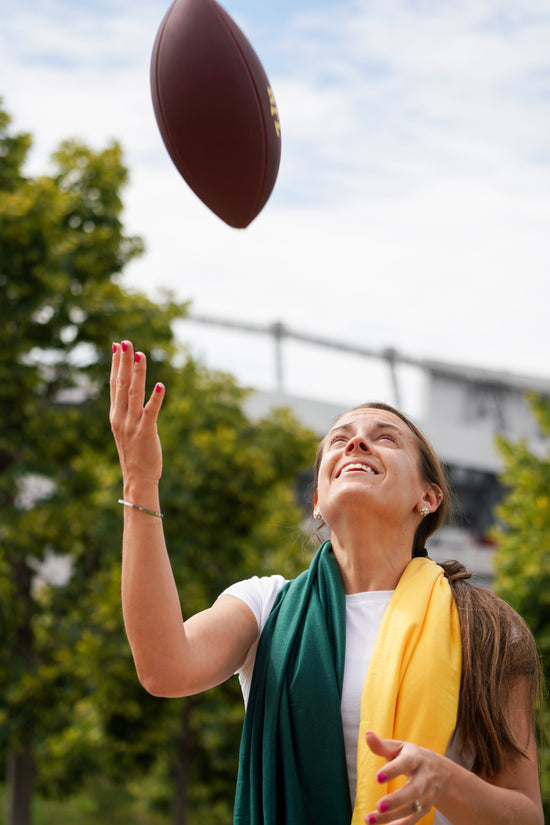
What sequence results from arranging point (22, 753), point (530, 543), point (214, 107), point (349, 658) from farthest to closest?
point (530, 543), point (22, 753), point (214, 107), point (349, 658)

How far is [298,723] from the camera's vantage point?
2.34 metres

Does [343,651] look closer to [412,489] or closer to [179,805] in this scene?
[412,489]

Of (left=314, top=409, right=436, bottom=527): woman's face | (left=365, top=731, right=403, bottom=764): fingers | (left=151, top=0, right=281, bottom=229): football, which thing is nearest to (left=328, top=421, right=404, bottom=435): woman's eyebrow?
(left=314, top=409, right=436, bottom=527): woman's face

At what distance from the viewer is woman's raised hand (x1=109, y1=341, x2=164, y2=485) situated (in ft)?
7.47

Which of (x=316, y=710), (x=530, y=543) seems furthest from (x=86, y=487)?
(x=316, y=710)

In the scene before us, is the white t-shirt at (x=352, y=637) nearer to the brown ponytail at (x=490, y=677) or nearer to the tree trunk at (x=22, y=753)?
the brown ponytail at (x=490, y=677)

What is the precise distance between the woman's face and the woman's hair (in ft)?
0.99

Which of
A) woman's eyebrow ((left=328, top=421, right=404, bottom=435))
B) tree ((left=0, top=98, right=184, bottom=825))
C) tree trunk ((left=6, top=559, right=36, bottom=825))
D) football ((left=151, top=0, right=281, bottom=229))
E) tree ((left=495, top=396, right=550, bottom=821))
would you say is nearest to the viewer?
woman's eyebrow ((left=328, top=421, right=404, bottom=435))

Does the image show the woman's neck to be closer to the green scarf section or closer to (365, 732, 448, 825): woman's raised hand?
the green scarf section

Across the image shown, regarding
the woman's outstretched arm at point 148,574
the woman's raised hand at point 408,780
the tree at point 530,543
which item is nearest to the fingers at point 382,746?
the woman's raised hand at point 408,780

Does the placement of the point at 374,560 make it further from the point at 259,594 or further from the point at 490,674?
the point at 490,674

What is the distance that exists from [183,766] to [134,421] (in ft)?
38.1

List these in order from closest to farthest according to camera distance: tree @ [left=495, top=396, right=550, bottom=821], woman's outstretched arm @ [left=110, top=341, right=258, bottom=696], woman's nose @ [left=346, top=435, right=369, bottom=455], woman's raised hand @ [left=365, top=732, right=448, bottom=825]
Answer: woman's raised hand @ [left=365, top=732, right=448, bottom=825]
woman's outstretched arm @ [left=110, top=341, right=258, bottom=696]
woman's nose @ [left=346, top=435, right=369, bottom=455]
tree @ [left=495, top=396, right=550, bottom=821]

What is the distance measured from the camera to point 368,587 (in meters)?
2.66
